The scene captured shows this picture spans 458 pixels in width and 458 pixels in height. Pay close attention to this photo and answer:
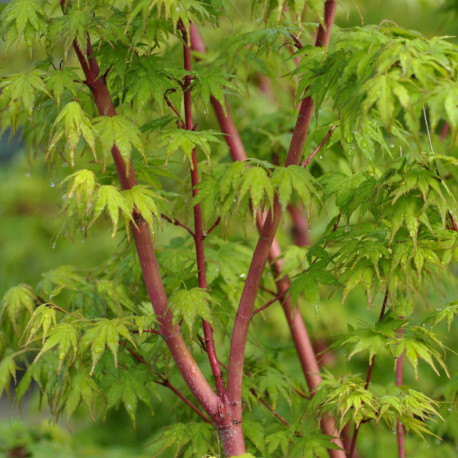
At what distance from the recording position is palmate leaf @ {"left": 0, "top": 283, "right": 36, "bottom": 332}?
1677 millimetres

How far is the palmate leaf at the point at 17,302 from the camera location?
168 centimetres

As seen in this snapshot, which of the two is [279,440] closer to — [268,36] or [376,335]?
[376,335]

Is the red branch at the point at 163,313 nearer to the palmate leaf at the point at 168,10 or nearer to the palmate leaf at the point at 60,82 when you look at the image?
the palmate leaf at the point at 60,82

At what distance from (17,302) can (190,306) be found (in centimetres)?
51

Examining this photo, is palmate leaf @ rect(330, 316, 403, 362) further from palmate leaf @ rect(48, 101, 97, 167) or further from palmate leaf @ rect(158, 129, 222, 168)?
palmate leaf @ rect(48, 101, 97, 167)

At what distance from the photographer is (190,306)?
1.40m

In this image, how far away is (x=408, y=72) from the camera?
1083mm

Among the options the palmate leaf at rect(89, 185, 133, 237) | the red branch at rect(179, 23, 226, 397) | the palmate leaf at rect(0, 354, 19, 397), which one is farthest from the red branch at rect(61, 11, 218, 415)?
the palmate leaf at rect(0, 354, 19, 397)

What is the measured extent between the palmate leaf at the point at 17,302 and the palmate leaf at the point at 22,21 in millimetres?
618

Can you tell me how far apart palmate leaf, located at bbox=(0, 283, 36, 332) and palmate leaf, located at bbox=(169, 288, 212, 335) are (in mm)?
421

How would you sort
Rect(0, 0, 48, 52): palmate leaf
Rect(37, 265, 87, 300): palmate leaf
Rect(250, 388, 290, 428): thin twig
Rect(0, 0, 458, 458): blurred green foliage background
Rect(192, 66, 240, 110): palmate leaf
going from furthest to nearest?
Rect(0, 0, 458, 458): blurred green foliage background
Rect(37, 265, 87, 300): palmate leaf
Rect(250, 388, 290, 428): thin twig
Rect(192, 66, 240, 110): palmate leaf
Rect(0, 0, 48, 52): palmate leaf

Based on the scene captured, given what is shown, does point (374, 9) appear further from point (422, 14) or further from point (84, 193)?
point (84, 193)

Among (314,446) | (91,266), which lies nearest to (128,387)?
(314,446)

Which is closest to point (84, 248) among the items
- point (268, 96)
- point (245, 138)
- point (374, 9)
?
point (268, 96)
